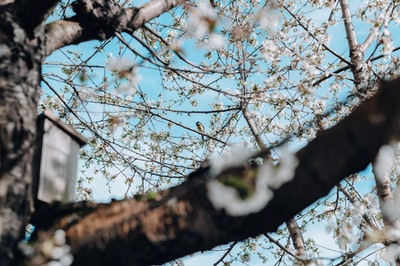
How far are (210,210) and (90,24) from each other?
1.61 meters

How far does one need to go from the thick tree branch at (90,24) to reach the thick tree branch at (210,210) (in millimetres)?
1093

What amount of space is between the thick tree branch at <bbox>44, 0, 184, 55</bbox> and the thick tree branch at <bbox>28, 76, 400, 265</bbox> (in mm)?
1093

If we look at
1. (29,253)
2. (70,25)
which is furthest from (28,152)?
(70,25)

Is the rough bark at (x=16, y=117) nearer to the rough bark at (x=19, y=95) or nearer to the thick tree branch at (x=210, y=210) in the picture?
the rough bark at (x=19, y=95)

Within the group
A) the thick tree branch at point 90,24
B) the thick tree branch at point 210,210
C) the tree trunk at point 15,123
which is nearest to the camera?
the thick tree branch at point 210,210

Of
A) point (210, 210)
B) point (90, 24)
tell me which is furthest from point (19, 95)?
point (210, 210)

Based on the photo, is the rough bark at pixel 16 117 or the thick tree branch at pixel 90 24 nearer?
the rough bark at pixel 16 117

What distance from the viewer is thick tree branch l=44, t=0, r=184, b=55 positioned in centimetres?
283

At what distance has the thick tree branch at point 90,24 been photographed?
2832 millimetres

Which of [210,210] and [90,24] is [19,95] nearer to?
[90,24]

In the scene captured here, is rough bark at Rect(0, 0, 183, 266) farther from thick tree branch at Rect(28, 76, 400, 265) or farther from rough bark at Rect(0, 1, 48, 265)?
thick tree branch at Rect(28, 76, 400, 265)

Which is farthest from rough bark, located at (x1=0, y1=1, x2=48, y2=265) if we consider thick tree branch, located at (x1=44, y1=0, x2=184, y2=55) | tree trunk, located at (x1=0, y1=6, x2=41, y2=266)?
thick tree branch, located at (x1=44, y1=0, x2=184, y2=55)

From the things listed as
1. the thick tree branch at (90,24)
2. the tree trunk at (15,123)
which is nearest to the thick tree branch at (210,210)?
the tree trunk at (15,123)

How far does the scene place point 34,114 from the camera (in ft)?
7.93
